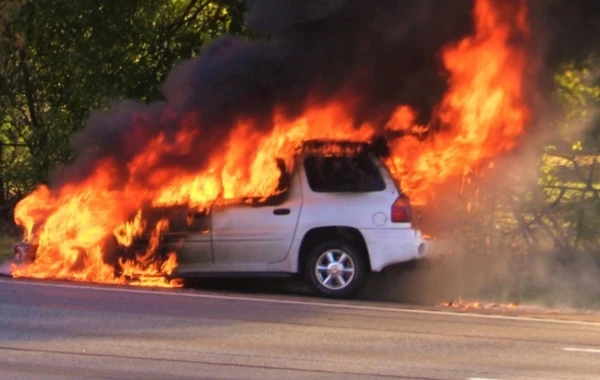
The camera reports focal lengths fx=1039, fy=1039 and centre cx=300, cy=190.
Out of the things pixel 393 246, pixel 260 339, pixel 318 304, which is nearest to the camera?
pixel 260 339

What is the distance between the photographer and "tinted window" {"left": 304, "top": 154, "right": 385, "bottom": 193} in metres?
10.9

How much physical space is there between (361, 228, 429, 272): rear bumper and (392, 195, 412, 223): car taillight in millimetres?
103

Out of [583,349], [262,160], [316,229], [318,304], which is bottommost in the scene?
[583,349]

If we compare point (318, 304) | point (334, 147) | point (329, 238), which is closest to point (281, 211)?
point (329, 238)

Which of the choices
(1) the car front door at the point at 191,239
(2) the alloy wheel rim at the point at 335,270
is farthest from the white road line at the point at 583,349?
(1) the car front door at the point at 191,239

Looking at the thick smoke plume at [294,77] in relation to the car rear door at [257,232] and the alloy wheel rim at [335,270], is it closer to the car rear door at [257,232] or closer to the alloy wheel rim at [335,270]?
the car rear door at [257,232]

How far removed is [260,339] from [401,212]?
2.82m

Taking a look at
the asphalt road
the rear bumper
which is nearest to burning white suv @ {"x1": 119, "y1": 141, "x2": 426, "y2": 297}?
the rear bumper

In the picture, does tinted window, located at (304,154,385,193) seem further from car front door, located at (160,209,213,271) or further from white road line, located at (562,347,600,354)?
white road line, located at (562,347,600,354)

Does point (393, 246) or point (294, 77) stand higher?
point (294, 77)

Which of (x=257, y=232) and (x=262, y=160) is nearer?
(x=257, y=232)

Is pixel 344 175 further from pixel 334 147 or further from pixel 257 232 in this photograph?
pixel 257 232

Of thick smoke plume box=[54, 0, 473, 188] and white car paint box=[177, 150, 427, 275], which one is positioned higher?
thick smoke plume box=[54, 0, 473, 188]

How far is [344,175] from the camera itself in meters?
11.0
